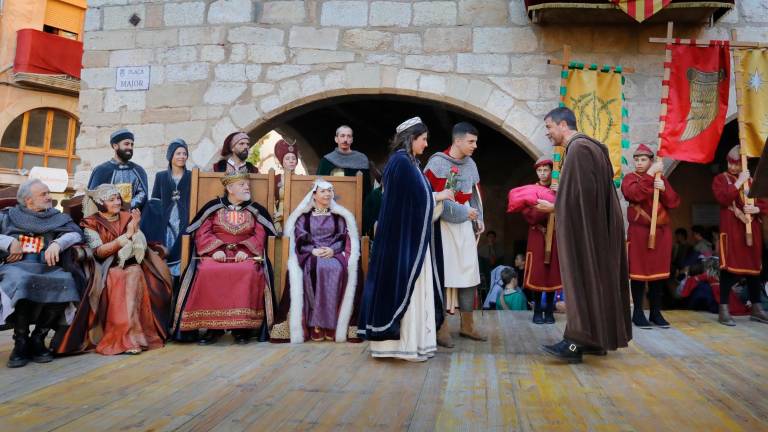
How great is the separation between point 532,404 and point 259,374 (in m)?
1.44

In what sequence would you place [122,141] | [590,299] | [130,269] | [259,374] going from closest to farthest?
[259,374], [590,299], [130,269], [122,141]

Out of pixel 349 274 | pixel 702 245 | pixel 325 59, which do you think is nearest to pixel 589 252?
pixel 349 274

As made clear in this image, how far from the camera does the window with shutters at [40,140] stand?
49.6 feet

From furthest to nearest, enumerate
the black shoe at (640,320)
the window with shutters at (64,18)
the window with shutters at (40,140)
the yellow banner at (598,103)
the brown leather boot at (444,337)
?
the window with shutters at (64,18), the window with shutters at (40,140), the yellow banner at (598,103), the black shoe at (640,320), the brown leather boot at (444,337)

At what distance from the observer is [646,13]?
5.40m

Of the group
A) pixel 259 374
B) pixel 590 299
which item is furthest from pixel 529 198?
pixel 259 374

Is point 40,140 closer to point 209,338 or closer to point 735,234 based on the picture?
point 209,338

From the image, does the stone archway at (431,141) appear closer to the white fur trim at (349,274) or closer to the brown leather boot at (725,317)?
the white fur trim at (349,274)

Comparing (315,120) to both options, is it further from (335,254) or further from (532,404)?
(532,404)

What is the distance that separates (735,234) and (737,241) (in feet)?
0.21

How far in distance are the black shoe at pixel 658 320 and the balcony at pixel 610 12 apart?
278 cm

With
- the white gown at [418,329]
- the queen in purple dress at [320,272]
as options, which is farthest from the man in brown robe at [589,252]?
the queen in purple dress at [320,272]

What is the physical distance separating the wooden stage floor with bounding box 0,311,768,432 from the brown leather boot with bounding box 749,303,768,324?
3.44 feet

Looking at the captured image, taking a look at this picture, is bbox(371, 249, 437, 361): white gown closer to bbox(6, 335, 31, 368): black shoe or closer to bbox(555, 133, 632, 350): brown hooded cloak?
bbox(555, 133, 632, 350): brown hooded cloak
